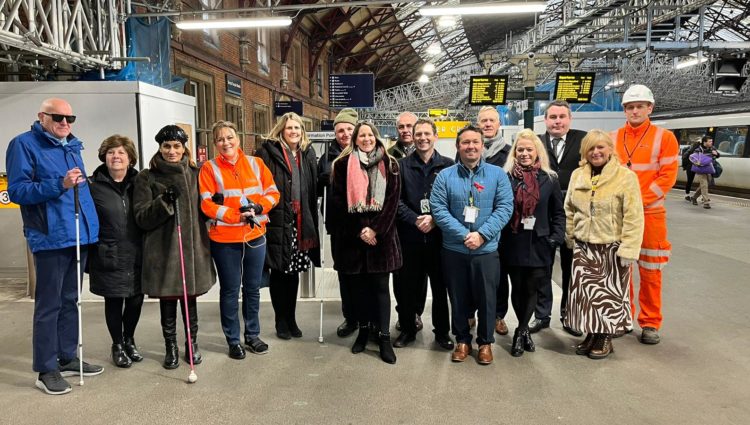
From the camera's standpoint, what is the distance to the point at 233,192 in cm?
324

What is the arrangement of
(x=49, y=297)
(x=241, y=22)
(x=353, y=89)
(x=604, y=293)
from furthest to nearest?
(x=353, y=89), (x=241, y=22), (x=604, y=293), (x=49, y=297)

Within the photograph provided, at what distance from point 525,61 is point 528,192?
324 inches

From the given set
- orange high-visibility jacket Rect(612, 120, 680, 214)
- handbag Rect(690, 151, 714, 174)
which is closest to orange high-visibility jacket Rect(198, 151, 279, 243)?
orange high-visibility jacket Rect(612, 120, 680, 214)

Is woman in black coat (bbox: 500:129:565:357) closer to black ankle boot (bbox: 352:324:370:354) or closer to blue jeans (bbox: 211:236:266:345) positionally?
black ankle boot (bbox: 352:324:370:354)

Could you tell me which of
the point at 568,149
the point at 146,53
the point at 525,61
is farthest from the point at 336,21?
the point at 568,149

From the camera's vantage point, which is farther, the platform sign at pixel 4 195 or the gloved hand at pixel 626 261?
the platform sign at pixel 4 195

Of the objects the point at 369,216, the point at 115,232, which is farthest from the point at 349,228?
the point at 115,232

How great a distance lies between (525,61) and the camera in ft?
35.1

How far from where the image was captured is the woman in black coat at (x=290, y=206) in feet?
11.5

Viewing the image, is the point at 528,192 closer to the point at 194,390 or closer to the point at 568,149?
the point at 568,149

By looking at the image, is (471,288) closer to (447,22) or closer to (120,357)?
(120,357)

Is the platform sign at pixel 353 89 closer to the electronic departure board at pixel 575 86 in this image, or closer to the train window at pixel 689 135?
the electronic departure board at pixel 575 86

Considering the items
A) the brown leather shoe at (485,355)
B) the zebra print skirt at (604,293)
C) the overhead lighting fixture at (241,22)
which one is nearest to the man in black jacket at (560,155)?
the zebra print skirt at (604,293)

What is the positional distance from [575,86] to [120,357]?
10656mm
